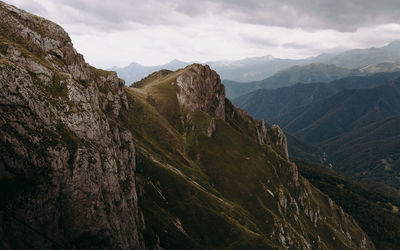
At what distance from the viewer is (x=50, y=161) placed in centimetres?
6812

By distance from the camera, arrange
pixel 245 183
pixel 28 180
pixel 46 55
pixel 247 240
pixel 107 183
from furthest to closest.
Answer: pixel 245 183
pixel 247 240
pixel 46 55
pixel 107 183
pixel 28 180

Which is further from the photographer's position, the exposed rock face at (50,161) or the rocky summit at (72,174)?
the rocky summit at (72,174)

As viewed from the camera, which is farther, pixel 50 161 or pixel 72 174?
pixel 72 174

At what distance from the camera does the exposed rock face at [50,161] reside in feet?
206

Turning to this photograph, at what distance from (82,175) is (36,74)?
33.2 metres

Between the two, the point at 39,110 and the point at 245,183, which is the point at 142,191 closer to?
the point at 39,110

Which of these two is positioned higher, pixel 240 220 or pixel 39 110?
pixel 39 110

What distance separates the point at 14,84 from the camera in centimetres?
6806

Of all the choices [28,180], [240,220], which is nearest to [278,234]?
[240,220]

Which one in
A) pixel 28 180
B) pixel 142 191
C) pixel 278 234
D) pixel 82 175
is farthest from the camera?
pixel 278 234

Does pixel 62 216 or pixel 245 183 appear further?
pixel 245 183

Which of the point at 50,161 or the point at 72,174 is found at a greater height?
the point at 50,161

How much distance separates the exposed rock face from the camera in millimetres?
62656

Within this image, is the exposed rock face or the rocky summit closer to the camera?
the exposed rock face
